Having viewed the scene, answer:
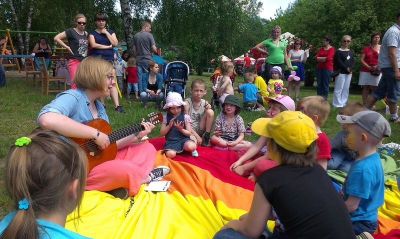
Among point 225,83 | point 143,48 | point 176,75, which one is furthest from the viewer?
point 143,48

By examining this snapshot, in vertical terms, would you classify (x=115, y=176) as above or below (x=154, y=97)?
above

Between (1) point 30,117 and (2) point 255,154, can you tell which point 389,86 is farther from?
(1) point 30,117

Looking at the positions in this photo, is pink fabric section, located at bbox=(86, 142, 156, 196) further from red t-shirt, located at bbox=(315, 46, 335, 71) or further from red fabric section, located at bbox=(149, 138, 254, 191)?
red t-shirt, located at bbox=(315, 46, 335, 71)

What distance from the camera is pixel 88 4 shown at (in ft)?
47.9

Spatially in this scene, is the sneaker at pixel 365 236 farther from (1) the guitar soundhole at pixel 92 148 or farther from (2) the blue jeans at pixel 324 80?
(2) the blue jeans at pixel 324 80

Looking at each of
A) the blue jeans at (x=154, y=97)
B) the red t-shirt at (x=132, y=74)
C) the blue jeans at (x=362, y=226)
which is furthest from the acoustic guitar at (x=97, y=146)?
the red t-shirt at (x=132, y=74)

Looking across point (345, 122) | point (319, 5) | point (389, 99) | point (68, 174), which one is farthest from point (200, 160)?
point (319, 5)

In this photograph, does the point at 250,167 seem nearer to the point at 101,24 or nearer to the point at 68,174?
the point at 68,174

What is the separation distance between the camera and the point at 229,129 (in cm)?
502

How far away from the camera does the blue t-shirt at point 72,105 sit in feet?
10.1

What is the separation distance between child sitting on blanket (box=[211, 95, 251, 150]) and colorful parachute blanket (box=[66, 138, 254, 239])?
0.97 m

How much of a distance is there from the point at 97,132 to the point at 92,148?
25 cm

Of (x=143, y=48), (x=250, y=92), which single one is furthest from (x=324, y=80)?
(x=143, y=48)

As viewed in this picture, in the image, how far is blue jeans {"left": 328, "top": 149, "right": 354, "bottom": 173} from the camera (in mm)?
4074
